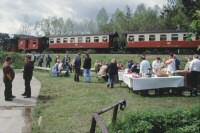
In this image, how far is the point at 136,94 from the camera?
19.0m

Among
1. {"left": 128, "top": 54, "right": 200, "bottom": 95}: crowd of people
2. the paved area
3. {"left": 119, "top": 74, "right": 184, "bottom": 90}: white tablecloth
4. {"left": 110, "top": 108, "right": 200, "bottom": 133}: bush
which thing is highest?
{"left": 128, "top": 54, "right": 200, "bottom": 95}: crowd of people

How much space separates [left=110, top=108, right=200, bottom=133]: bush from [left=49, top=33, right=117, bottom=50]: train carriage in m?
43.9

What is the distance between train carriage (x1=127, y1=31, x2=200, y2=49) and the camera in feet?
155

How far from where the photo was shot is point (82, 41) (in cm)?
5622

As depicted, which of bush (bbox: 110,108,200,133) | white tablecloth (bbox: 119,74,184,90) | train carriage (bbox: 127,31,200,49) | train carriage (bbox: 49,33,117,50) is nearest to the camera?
bush (bbox: 110,108,200,133)

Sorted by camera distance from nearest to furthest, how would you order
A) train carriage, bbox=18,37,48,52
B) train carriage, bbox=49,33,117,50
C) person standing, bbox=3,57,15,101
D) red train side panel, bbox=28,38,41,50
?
person standing, bbox=3,57,15,101 → train carriage, bbox=49,33,117,50 → train carriage, bbox=18,37,48,52 → red train side panel, bbox=28,38,41,50

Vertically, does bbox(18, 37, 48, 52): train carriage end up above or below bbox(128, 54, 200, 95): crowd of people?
above

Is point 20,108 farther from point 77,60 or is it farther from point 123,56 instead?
point 123,56

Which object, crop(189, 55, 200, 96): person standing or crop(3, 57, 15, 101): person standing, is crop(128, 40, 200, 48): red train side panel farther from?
crop(3, 57, 15, 101): person standing

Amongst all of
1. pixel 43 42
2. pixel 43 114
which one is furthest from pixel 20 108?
pixel 43 42

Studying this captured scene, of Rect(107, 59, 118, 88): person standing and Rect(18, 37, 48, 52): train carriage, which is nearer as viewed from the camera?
Rect(107, 59, 118, 88): person standing

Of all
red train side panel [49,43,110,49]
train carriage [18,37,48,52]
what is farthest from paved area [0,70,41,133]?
train carriage [18,37,48,52]

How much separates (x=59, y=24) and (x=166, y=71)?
121 m

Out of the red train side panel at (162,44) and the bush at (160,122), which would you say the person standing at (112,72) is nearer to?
the bush at (160,122)
